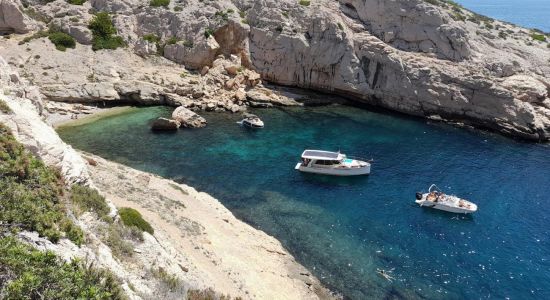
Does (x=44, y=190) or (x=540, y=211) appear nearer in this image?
(x=44, y=190)

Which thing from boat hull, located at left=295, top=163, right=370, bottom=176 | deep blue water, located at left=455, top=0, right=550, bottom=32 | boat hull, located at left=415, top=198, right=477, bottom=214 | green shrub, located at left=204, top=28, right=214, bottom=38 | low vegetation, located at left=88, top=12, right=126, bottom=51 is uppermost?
deep blue water, located at left=455, top=0, right=550, bottom=32

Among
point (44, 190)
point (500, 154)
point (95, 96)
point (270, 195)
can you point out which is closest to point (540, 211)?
point (500, 154)

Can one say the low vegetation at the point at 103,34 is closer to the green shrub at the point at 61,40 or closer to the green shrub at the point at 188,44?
the green shrub at the point at 61,40

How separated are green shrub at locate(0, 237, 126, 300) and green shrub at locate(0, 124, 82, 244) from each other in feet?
4.76

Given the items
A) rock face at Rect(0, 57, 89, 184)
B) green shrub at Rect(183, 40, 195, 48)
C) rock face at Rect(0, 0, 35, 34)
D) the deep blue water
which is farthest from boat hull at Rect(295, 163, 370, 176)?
the deep blue water

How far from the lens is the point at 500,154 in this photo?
5500 cm

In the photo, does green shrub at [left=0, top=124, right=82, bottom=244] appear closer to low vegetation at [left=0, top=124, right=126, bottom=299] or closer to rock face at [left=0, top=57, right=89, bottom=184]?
low vegetation at [left=0, top=124, right=126, bottom=299]

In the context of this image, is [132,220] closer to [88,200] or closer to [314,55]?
[88,200]

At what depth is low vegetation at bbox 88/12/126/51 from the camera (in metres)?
66.9

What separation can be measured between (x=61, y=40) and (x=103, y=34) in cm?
675

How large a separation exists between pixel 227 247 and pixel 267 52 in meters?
48.2

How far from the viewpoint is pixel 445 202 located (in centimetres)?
Answer: 4066

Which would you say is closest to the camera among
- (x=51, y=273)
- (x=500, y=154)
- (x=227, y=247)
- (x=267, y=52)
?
(x=51, y=273)

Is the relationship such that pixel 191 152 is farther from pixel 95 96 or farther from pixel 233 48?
pixel 233 48
